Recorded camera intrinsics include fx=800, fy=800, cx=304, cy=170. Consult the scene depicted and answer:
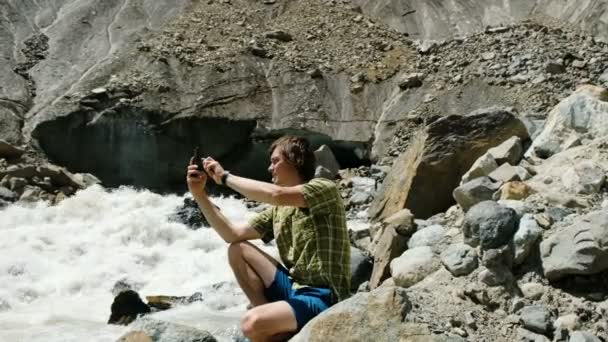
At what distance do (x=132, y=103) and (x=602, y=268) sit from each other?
1577 cm

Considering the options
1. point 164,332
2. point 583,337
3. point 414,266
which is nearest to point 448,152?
point 414,266

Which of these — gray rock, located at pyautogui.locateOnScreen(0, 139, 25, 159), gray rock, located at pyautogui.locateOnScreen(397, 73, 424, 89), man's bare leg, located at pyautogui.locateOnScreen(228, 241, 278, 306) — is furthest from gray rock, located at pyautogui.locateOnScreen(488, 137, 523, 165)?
gray rock, located at pyautogui.locateOnScreen(0, 139, 25, 159)

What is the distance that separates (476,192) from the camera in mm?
8203

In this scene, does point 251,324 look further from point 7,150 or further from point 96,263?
point 7,150

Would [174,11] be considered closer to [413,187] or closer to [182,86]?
[182,86]

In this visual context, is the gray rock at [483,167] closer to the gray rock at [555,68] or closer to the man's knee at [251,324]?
the man's knee at [251,324]

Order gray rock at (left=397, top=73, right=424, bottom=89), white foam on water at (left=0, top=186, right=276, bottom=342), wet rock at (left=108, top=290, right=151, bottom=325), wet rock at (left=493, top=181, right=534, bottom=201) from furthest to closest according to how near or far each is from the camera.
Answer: gray rock at (left=397, top=73, right=424, bottom=89)
white foam on water at (left=0, top=186, right=276, bottom=342)
wet rock at (left=108, top=290, right=151, bottom=325)
wet rock at (left=493, top=181, right=534, bottom=201)

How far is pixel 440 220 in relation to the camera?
28.8 ft

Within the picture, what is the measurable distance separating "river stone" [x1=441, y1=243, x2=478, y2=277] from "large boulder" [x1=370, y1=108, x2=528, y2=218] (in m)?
3.63

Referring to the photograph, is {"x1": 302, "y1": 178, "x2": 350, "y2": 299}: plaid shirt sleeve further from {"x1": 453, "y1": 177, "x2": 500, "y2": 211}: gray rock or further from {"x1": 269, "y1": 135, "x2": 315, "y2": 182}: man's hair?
{"x1": 453, "y1": 177, "x2": 500, "y2": 211}: gray rock

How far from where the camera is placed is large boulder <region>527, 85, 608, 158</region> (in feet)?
29.6

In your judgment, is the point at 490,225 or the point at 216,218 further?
the point at 490,225

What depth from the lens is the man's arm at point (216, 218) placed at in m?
5.18

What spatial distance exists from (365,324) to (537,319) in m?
1.35
